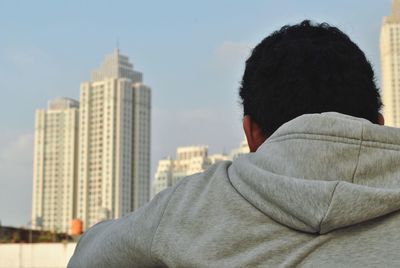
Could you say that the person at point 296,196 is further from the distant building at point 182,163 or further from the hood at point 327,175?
the distant building at point 182,163

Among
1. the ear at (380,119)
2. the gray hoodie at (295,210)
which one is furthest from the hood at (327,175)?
the ear at (380,119)

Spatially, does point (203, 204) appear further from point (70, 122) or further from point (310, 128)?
point (70, 122)

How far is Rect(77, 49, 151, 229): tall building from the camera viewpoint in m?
63.3

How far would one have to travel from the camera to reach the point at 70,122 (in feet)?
226

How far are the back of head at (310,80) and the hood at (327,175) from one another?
0.07m

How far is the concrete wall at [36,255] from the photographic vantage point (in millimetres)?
8922

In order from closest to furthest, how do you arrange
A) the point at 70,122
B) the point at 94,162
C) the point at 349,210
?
1. the point at 349,210
2. the point at 94,162
3. the point at 70,122

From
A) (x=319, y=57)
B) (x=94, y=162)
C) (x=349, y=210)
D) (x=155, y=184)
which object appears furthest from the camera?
(x=155, y=184)

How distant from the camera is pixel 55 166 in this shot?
69438 millimetres

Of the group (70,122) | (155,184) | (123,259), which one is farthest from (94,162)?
(123,259)

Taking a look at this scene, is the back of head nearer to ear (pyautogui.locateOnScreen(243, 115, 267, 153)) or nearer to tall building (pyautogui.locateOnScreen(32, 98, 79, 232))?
ear (pyautogui.locateOnScreen(243, 115, 267, 153))

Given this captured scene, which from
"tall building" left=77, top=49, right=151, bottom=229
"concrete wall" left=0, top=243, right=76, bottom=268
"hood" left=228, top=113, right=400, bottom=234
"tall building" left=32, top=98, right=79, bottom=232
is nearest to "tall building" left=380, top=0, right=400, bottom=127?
"tall building" left=77, top=49, right=151, bottom=229

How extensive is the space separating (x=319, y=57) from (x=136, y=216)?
0.31m

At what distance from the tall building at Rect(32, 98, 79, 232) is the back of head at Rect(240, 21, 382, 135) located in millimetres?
67345
